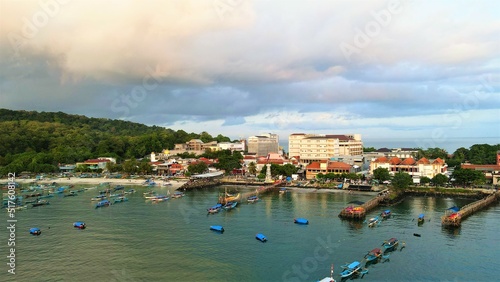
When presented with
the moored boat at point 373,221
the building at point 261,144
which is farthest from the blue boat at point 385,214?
the building at point 261,144

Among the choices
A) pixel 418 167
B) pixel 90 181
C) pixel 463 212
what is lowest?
pixel 463 212

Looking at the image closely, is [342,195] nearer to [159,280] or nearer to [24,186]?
[159,280]

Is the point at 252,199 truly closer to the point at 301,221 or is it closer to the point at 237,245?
the point at 301,221

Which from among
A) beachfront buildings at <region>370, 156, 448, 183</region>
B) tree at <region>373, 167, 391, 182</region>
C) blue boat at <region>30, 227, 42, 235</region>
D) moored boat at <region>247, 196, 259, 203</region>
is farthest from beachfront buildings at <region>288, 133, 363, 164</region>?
blue boat at <region>30, 227, 42, 235</region>

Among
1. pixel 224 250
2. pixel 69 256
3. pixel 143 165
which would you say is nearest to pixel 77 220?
pixel 69 256

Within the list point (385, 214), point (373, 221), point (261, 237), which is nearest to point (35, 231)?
point (261, 237)

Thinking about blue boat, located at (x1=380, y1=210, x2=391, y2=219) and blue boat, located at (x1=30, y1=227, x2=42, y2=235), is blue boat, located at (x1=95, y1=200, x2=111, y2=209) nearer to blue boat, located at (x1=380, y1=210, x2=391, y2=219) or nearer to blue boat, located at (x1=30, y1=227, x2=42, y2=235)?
blue boat, located at (x1=30, y1=227, x2=42, y2=235)
